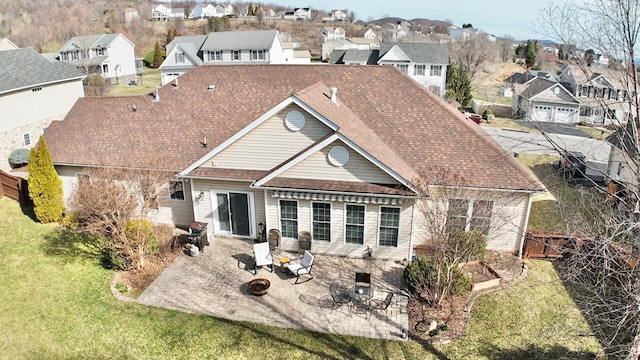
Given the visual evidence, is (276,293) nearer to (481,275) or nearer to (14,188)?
(481,275)

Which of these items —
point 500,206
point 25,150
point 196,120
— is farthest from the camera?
point 25,150

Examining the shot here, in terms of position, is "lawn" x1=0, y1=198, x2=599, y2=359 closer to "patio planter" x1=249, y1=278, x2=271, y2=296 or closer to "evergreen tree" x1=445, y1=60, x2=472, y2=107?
"patio planter" x1=249, y1=278, x2=271, y2=296

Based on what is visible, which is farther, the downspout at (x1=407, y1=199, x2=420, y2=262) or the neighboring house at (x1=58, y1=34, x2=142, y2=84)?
the neighboring house at (x1=58, y1=34, x2=142, y2=84)

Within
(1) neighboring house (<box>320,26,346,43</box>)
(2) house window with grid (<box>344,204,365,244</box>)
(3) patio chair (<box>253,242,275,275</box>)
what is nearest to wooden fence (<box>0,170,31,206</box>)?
(3) patio chair (<box>253,242,275,275</box>)

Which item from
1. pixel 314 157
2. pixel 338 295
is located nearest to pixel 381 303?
pixel 338 295

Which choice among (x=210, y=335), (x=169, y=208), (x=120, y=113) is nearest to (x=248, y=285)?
(x=210, y=335)

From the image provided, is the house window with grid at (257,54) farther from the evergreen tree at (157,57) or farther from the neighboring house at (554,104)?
the neighboring house at (554,104)

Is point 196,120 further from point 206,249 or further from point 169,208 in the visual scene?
point 206,249
